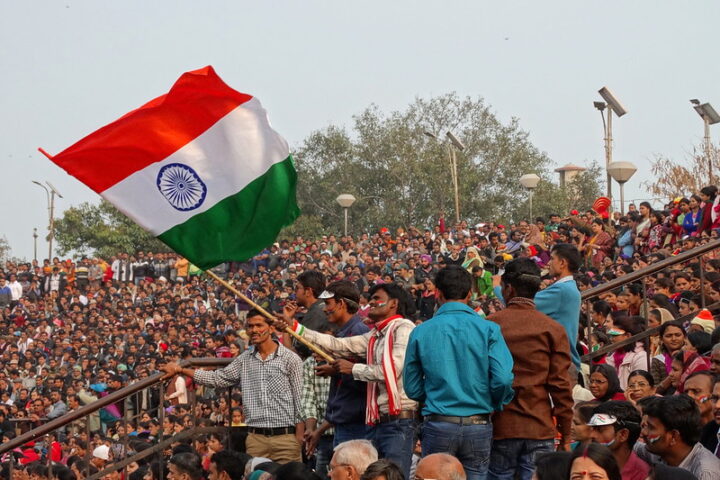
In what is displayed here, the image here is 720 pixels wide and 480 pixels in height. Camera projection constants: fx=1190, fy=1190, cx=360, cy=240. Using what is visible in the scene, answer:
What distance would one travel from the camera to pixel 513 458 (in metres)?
6.69

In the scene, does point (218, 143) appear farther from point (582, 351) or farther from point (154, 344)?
point (154, 344)

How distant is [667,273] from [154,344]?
643 inches

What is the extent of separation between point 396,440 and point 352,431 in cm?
41

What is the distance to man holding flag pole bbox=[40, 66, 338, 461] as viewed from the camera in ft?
27.0

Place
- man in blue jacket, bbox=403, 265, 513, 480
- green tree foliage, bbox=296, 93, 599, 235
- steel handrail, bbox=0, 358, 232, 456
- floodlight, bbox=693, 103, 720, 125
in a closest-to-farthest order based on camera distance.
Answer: man in blue jacket, bbox=403, 265, 513, 480, steel handrail, bbox=0, 358, 232, 456, floodlight, bbox=693, 103, 720, 125, green tree foliage, bbox=296, 93, 599, 235

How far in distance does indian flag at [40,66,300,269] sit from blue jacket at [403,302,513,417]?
221 centimetres

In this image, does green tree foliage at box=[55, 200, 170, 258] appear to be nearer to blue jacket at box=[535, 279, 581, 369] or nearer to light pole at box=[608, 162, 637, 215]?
light pole at box=[608, 162, 637, 215]

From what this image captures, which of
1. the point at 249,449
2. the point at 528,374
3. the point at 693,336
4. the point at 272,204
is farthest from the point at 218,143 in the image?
the point at 693,336

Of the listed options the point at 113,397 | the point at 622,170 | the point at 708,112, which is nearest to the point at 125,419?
the point at 113,397

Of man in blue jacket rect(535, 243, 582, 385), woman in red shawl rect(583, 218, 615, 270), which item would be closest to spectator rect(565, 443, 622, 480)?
man in blue jacket rect(535, 243, 582, 385)

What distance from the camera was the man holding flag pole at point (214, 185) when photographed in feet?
27.0

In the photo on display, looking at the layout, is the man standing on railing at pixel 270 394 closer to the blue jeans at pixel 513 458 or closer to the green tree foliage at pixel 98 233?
the blue jeans at pixel 513 458

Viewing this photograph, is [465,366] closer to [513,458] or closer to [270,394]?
[513,458]

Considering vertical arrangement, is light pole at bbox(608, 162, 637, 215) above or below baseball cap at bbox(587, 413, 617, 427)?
above
